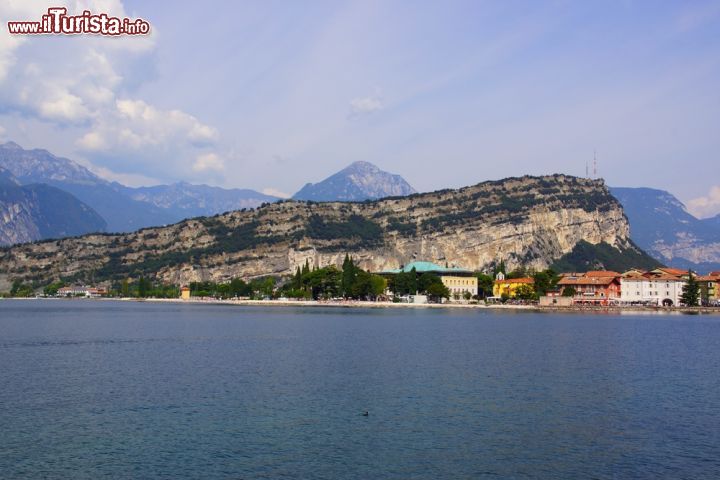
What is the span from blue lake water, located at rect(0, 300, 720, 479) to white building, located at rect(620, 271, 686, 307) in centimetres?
10736

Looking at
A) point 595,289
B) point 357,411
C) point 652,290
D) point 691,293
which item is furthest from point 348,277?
point 357,411

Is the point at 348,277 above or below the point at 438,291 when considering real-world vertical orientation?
above

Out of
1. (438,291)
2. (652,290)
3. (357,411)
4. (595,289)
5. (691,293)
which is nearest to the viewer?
(357,411)

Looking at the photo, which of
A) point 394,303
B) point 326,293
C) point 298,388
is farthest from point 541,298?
point 298,388

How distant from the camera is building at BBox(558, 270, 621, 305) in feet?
562

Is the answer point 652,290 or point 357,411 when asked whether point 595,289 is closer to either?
point 652,290

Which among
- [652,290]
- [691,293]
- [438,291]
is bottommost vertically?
[691,293]

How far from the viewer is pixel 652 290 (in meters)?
170

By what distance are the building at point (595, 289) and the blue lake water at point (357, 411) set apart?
349 feet

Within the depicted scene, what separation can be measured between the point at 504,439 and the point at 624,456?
196 inches

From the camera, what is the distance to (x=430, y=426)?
33594 millimetres

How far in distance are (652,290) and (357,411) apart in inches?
5880

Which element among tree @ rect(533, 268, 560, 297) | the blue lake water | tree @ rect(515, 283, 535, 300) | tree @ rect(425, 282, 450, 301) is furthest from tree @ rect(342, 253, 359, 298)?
the blue lake water

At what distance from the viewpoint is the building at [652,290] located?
16788 centimetres
